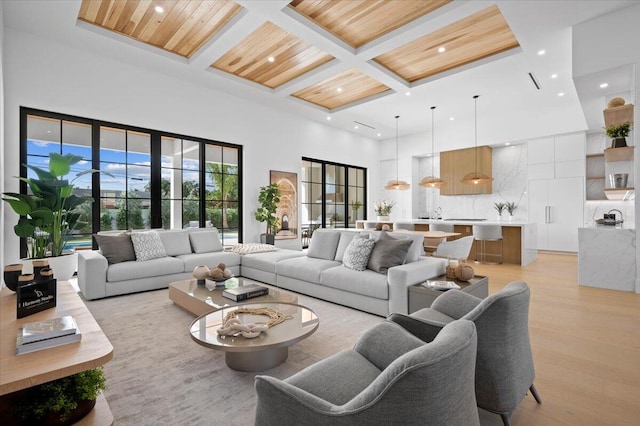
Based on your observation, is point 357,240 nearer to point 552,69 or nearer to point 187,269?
point 187,269

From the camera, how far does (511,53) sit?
16.0 feet

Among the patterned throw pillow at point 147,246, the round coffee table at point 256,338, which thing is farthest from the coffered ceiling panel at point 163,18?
the round coffee table at point 256,338

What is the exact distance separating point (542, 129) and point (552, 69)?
8.83ft

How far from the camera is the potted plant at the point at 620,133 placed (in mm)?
4402

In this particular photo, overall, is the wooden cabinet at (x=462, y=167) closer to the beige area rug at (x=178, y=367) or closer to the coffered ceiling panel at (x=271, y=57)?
the coffered ceiling panel at (x=271, y=57)

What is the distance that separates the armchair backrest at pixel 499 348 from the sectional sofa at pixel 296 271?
1.54 m

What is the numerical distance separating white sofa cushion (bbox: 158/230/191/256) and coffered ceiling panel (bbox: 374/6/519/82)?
4390 mm

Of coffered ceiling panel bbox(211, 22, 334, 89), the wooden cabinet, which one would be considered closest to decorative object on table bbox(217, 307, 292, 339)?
coffered ceiling panel bbox(211, 22, 334, 89)

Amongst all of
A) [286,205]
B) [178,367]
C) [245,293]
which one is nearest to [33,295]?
[178,367]

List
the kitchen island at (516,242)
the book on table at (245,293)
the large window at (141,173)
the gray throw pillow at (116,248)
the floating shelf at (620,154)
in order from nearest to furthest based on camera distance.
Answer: the book on table at (245,293) → the gray throw pillow at (116,248) → the floating shelf at (620,154) → the large window at (141,173) → the kitchen island at (516,242)

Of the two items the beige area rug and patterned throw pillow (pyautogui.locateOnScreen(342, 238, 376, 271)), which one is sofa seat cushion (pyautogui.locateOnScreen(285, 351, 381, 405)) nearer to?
the beige area rug

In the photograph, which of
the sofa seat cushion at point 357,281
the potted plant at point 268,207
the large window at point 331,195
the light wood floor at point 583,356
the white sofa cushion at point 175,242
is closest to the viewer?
the light wood floor at point 583,356

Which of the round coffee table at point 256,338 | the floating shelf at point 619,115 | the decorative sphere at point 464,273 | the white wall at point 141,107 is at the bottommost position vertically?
the round coffee table at point 256,338

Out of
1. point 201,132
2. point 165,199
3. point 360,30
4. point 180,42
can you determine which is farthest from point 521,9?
point 165,199
